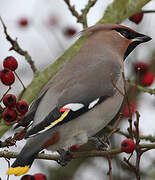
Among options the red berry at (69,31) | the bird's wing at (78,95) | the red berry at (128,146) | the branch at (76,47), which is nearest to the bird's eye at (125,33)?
the branch at (76,47)

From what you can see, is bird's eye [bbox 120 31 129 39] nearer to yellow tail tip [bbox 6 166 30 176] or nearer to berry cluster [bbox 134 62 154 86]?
berry cluster [bbox 134 62 154 86]

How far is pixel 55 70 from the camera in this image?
146 inches

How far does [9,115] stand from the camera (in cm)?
274

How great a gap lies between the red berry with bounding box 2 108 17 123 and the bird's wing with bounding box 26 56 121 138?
13cm

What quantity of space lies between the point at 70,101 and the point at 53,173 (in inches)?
59.7

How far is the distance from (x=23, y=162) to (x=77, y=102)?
24.2 inches

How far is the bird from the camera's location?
291 centimetres

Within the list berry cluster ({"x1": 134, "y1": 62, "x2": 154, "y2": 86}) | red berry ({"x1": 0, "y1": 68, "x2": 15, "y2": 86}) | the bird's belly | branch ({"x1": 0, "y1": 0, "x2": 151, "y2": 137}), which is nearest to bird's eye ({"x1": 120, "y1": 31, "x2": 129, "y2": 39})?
branch ({"x1": 0, "y1": 0, "x2": 151, "y2": 137})

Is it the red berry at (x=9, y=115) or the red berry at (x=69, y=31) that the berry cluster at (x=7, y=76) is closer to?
the red berry at (x=9, y=115)

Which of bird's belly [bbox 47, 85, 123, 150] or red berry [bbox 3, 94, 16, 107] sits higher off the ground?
red berry [bbox 3, 94, 16, 107]

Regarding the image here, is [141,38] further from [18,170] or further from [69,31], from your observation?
[18,170]

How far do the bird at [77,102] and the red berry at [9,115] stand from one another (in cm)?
14

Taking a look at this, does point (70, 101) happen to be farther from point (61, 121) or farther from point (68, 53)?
point (68, 53)

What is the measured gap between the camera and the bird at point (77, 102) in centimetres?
291
